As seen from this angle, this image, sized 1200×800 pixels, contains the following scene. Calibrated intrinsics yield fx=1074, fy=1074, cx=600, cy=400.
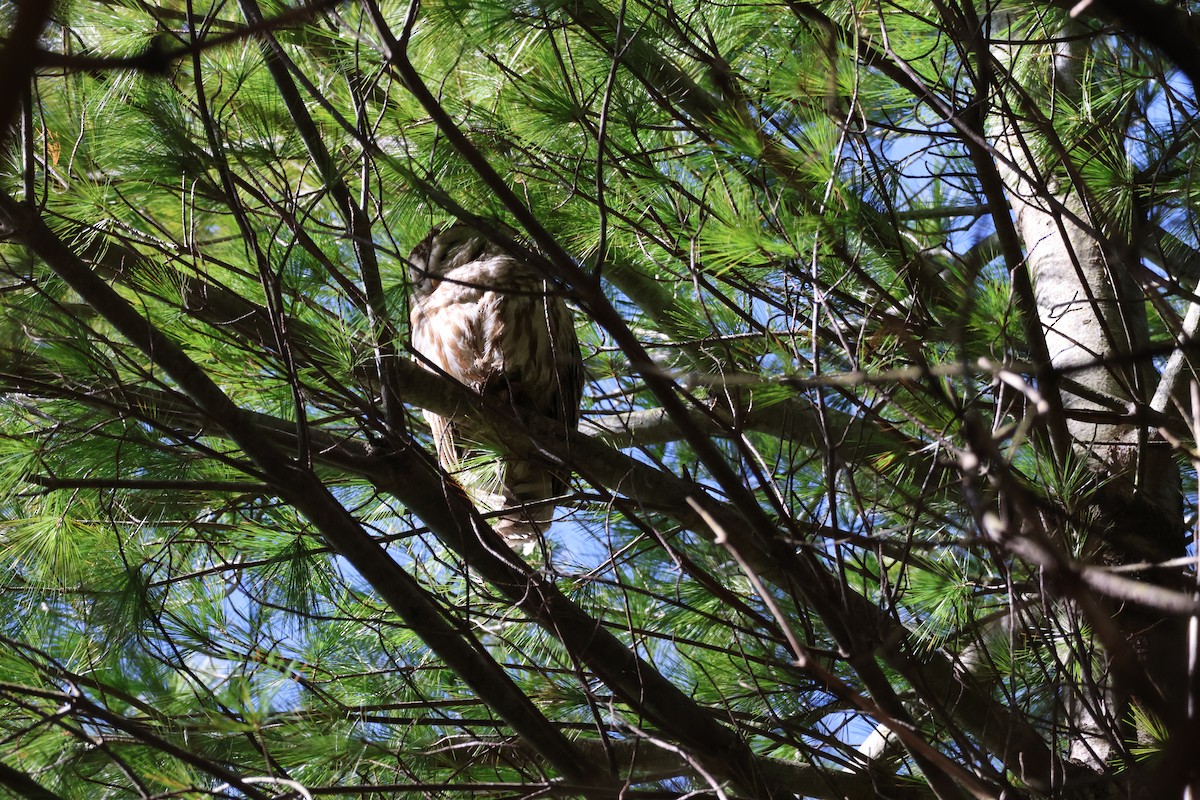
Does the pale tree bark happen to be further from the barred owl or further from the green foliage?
the barred owl

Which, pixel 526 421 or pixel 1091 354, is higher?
pixel 526 421

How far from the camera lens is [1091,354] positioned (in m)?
1.94

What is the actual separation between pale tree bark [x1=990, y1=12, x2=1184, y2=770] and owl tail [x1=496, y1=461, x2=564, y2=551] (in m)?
1.09

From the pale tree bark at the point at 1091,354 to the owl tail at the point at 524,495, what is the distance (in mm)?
1093

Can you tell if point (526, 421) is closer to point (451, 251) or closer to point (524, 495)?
point (524, 495)

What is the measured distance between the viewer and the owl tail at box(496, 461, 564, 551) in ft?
7.82

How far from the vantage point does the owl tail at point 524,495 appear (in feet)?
7.82

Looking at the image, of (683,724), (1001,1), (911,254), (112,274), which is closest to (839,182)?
(911,254)

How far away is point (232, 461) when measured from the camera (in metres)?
1.67

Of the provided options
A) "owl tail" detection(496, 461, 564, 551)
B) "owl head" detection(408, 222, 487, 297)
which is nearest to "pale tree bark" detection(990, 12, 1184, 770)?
"owl tail" detection(496, 461, 564, 551)

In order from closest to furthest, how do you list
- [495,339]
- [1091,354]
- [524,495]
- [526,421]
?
1. [1091,354]
2. [526,421]
3. [524,495]
4. [495,339]

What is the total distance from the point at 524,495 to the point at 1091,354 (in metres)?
1.35

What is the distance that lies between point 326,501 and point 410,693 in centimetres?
94

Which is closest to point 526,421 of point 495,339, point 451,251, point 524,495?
point 524,495
